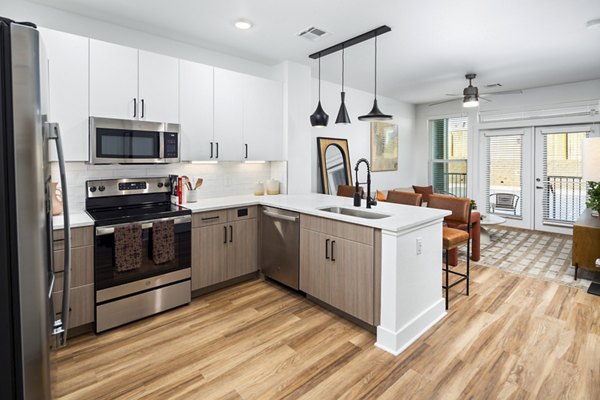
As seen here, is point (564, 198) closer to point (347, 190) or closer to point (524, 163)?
point (524, 163)

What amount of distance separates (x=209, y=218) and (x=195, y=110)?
1.12 metres

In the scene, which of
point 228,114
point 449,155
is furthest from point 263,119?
point 449,155

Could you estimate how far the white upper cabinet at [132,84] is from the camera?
2756 millimetres

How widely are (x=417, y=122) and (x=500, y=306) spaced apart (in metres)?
5.43

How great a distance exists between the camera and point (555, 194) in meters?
6.16

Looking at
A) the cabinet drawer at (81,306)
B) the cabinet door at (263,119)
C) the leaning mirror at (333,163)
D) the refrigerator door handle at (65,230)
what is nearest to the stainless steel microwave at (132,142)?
the cabinet door at (263,119)

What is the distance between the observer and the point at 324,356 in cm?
234

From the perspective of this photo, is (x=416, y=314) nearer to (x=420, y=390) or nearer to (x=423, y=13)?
(x=420, y=390)

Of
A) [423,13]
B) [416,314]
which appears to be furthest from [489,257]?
[423,13]

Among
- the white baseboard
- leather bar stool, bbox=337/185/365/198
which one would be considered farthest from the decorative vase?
leather bar stool, bbox=337/185/365/198

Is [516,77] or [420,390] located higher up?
[516,77]

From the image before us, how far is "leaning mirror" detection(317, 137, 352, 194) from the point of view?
5.30 meters

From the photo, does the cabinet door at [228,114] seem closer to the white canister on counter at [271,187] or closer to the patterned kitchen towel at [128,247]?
the white canister on counter at [271,187]

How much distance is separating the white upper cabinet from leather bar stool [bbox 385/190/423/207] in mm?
2489
